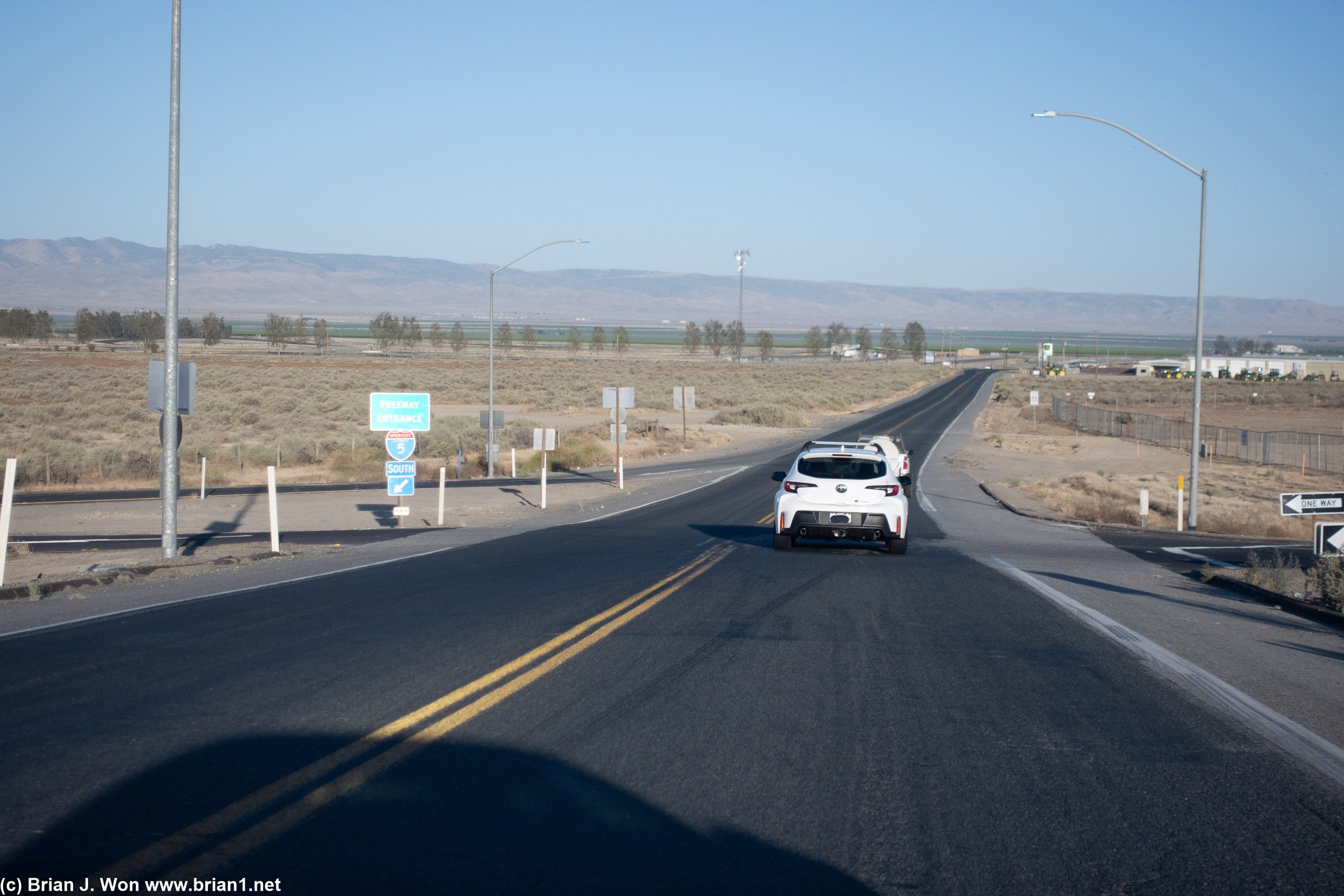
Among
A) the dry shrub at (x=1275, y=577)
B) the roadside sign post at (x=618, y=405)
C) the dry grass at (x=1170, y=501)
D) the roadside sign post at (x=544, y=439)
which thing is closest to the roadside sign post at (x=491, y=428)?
the roadside sign post at (x=618, y=405)

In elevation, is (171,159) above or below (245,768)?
above

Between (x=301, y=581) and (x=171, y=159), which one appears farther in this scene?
(x=171, y=159)

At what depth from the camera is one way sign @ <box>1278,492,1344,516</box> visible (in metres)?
13.5

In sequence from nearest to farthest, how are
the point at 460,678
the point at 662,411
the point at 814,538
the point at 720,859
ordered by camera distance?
the point at 720,859, the point at 460,678, the point at 814,538, the point at 662,411

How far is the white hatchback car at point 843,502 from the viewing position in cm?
1553

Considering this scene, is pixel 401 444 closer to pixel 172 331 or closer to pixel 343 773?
pixel 172 331

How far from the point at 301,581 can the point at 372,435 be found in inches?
1461

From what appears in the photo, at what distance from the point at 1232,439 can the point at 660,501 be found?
4206 cm

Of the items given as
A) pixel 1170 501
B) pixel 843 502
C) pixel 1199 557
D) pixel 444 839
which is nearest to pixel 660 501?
pixel 843 502

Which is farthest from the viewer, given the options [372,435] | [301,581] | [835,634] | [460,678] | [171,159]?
[372,435]

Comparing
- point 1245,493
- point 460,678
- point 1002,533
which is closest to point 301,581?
point 460,678

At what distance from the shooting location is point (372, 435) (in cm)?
4847

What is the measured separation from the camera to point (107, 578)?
42.2 ft

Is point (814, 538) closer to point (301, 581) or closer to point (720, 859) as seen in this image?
point (301, 581)
